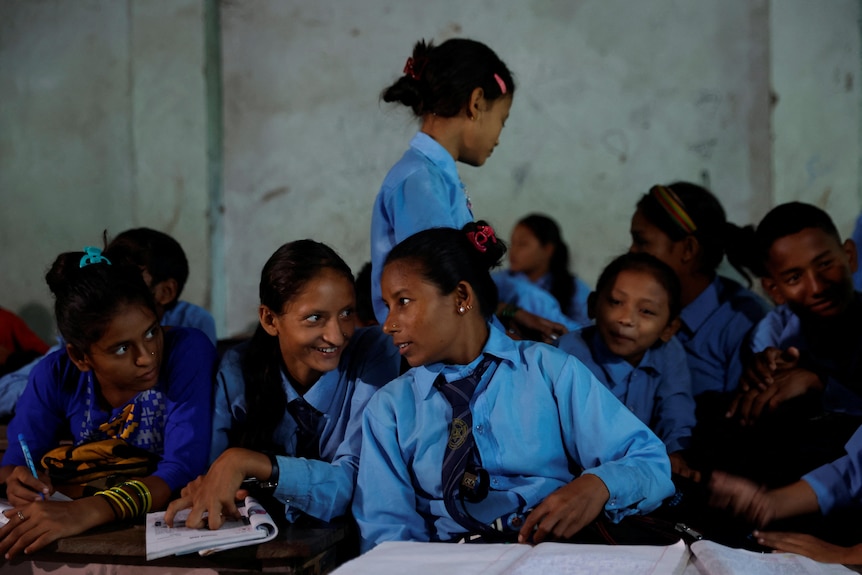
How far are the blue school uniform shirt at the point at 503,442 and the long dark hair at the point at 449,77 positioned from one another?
38.1 inches

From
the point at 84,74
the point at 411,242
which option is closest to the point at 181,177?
the point at 84,74

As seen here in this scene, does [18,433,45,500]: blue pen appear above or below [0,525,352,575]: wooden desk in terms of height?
above

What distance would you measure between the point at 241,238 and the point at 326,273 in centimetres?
284

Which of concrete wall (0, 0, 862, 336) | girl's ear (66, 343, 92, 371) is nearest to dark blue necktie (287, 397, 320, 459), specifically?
girl's ear (66, 343, 92, 371)

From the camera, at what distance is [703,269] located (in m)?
3.17

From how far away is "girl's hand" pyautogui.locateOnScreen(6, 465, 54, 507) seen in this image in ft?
6.72

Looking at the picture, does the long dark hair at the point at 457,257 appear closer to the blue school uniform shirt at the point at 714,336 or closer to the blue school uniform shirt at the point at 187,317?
the blue school uniform shirt at the point at 714,336

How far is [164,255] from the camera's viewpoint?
9.92 ft

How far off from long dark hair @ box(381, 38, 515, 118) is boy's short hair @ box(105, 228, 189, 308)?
0.97m

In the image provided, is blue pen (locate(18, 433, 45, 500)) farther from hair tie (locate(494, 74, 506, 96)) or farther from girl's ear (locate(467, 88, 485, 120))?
hair tie (locate(494, 74, 506, 96))

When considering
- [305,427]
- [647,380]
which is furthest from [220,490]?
[647,380]

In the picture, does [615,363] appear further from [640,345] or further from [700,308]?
[700,308]

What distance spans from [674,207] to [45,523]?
7.61 feet

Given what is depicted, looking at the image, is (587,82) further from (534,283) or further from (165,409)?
(165,409)
